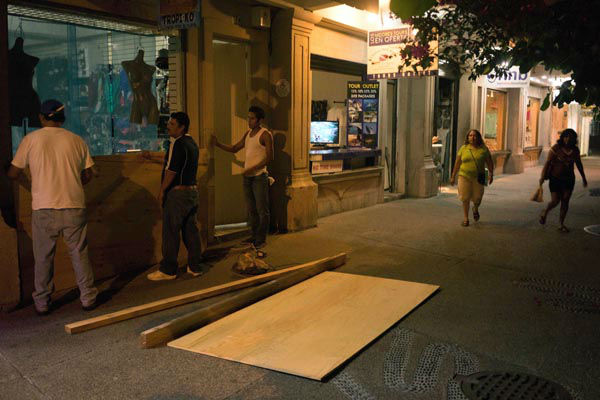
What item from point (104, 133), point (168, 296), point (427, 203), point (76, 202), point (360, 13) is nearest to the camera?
point (76, 202)

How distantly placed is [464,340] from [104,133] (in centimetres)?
470

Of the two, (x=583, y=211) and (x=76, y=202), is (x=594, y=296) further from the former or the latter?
(x=583, y=211)

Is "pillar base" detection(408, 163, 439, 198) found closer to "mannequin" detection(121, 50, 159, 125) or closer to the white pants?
"mannequin" detection(121, 50, 159, 125)

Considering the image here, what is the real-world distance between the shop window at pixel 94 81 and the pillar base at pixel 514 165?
16.6m

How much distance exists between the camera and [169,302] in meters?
5.45

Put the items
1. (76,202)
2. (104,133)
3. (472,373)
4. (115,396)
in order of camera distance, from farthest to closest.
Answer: (104,133), (76,202), (472,373), (115,396)

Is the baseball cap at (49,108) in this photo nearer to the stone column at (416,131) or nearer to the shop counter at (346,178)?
the shop counter at (346,178)

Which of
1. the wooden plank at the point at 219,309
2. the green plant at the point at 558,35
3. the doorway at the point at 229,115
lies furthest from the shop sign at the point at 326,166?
the green plant at the point at 558,35

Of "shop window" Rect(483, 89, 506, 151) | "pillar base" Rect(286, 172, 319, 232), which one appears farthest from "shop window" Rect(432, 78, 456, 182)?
"pillar base" Rect(286, 172, 319, 232)

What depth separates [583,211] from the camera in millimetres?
12008

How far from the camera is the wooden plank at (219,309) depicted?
4578 millimetres

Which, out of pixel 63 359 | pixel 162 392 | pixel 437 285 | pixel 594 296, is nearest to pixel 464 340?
pixel 437 285

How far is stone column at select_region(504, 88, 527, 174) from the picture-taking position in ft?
69.5

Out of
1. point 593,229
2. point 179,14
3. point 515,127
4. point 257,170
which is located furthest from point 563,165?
point 515,127
